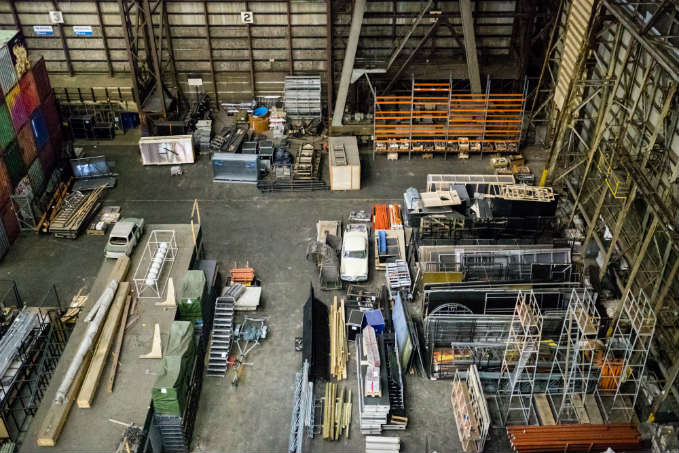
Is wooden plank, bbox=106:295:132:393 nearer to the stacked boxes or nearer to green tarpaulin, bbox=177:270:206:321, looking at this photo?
green tarpaulin, bbox=177:270:206:321

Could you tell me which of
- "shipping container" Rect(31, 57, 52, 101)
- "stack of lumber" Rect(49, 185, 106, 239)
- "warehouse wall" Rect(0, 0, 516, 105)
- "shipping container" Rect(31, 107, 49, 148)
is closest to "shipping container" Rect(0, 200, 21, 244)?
"stack of lumber" Rect(49, 185, 106, 239)

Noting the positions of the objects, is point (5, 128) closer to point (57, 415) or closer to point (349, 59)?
point (57, 415)

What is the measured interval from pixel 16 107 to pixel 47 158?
323cm

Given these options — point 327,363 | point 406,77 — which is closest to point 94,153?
point 406,77

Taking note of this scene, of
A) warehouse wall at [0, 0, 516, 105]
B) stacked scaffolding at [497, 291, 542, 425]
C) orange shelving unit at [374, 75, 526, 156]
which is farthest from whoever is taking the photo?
warehouse wall at [0, 0, 516, 105]

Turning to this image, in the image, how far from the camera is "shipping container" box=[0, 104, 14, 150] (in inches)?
1064

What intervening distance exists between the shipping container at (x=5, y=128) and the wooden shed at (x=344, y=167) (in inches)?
532

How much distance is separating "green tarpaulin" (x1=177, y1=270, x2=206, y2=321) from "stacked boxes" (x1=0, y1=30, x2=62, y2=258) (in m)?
9.74

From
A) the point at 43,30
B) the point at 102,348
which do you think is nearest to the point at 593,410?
the point at 102,348

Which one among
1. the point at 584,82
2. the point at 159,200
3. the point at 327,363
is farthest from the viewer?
the point at 159,200

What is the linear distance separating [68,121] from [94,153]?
2.27m

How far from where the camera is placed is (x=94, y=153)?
33781 millimetres

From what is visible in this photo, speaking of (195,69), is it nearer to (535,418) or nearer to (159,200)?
(159,200)

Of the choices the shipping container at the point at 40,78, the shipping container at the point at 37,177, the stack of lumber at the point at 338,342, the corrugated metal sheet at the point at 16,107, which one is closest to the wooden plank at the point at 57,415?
the stack of lumber at the point at 338,342
